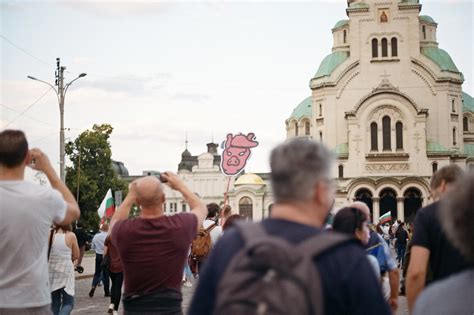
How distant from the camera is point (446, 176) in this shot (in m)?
6.17

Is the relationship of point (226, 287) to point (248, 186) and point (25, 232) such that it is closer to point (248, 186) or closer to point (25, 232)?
point (25, 232)

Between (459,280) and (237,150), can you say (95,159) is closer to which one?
(237,150)

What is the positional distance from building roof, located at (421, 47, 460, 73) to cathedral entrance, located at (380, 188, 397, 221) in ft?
43.3

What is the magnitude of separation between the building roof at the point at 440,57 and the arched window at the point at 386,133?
8.60 m

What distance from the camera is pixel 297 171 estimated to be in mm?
3383

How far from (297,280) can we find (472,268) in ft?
2.45

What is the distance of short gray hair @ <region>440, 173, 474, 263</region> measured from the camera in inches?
125

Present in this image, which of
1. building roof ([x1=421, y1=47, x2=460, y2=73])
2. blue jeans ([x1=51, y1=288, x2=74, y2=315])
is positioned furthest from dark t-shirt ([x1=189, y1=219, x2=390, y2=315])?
building roof ([x1=421, y1=47, x2=460, y2=73])

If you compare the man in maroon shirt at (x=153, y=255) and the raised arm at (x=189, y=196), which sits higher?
the raised arm at (x=189, y=196)

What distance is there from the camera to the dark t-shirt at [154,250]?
19.5ft

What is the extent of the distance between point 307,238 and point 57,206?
2432 mm

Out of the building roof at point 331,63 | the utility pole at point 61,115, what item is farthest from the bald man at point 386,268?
the building roof at point 331,63

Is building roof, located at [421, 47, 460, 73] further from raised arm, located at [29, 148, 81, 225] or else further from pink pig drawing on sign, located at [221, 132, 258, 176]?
raised arm, located at [29, 148, 81, 225]

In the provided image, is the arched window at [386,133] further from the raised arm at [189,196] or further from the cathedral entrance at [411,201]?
the raised arm at [189,196]
